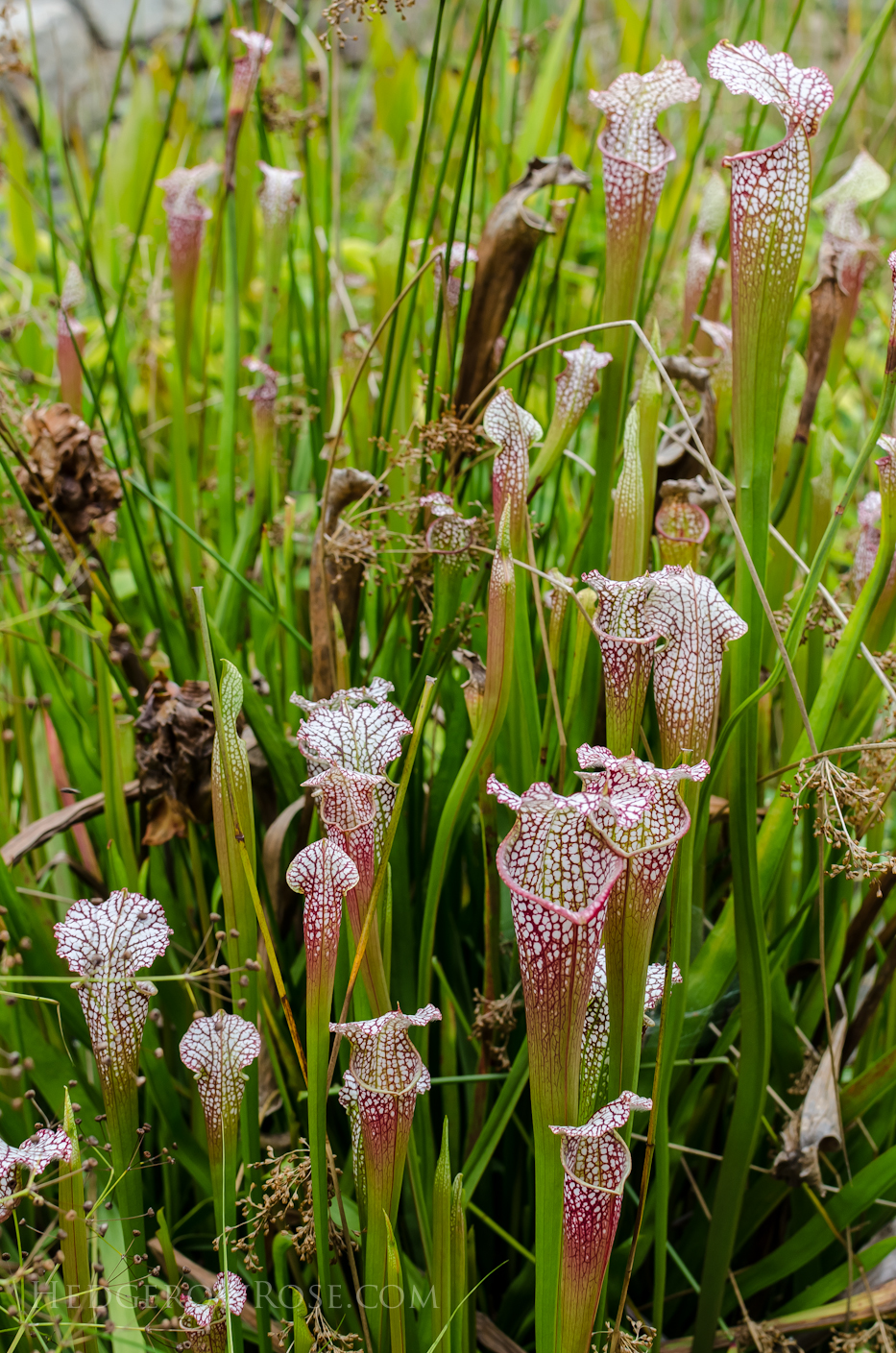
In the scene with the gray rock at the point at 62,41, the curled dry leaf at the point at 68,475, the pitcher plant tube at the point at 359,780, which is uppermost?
the gray rock at the point at 62,41

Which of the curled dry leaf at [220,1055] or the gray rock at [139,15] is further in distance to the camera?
the gray rock at [139,15]

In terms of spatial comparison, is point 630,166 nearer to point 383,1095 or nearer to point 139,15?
point 383,1095

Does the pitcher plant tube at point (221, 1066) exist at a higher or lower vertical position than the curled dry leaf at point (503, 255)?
lower

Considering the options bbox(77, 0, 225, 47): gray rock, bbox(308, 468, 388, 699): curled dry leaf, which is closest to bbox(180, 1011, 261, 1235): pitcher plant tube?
bbox(308, 468, 388, 699): curled dry leaf

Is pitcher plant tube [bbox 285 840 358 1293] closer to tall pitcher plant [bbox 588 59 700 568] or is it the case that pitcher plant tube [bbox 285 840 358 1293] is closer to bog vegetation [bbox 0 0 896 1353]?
Result: bog vegetation [bbox 0 0 896 1353]

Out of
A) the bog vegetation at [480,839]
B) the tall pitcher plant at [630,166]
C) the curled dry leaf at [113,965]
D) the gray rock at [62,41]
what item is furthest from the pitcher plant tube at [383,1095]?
the gray rock at [62,41]

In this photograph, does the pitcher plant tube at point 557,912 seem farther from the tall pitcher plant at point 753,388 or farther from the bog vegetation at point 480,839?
the tall pitcher plant at point 753,388

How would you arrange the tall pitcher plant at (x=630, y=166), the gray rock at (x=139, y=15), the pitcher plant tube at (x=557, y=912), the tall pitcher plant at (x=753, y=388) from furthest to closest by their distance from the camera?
the gray rock at (x=139, y=15), the tall pitcher plant at (x=630, y=166), the tall pitcher plant at (x=753, y=388), the pitcher plant tube at (x=557, y=912)

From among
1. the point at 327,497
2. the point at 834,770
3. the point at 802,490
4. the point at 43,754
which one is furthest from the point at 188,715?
the point at 802,490
